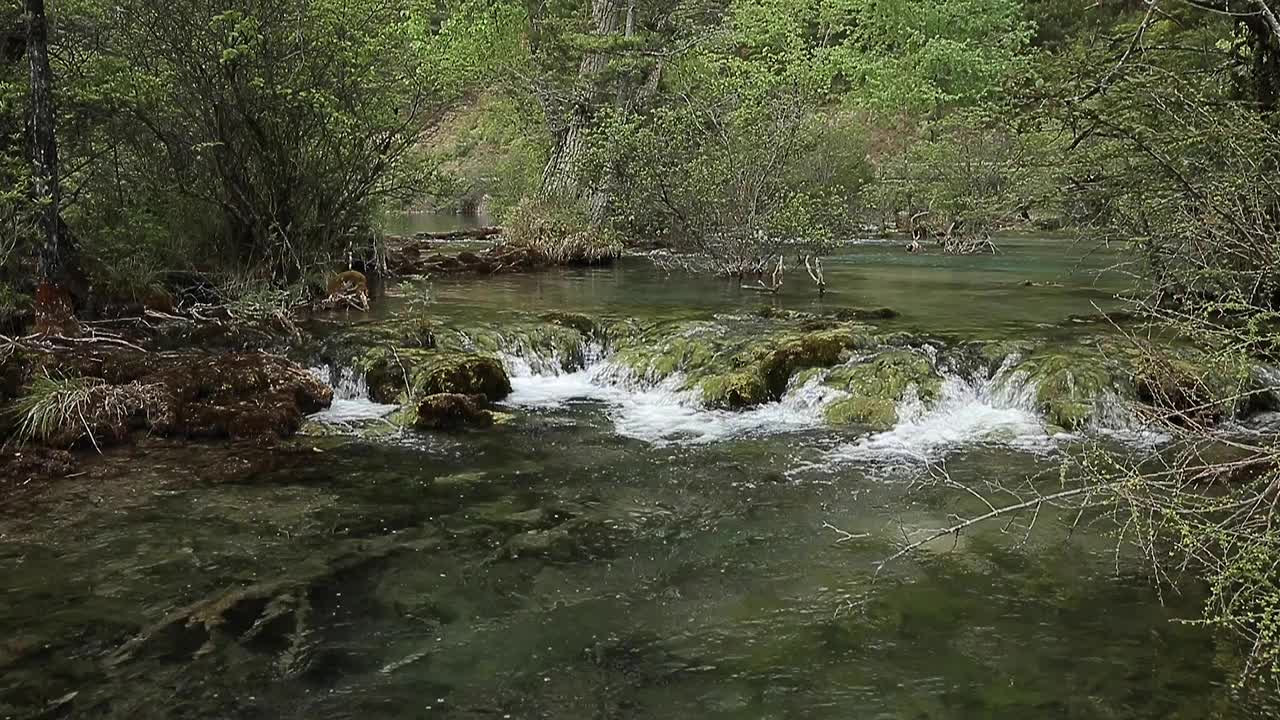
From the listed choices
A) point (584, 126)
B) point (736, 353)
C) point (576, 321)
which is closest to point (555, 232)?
point (584, 126)

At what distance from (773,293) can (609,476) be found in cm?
1048

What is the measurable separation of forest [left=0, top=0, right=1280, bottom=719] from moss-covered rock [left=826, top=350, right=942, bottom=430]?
0.18ft

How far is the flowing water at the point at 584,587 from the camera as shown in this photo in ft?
15.7

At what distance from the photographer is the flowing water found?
15.7ft

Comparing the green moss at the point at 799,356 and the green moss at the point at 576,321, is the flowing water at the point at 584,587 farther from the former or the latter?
the green moss at the point at 576,321

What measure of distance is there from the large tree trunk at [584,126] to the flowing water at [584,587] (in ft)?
44.6

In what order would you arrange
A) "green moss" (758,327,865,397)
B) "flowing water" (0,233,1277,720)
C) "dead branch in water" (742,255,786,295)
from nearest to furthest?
"flowing water" (0,233,1277,720), "green moss" (758,327,865,397), "dead branch in water" (742,255,786,295)

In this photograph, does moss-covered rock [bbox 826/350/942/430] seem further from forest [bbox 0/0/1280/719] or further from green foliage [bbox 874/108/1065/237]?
green foliage [bbox 874/108/1065/237]

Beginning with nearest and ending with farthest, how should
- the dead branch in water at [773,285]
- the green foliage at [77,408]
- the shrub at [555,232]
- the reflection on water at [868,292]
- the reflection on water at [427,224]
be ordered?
the green foliage at [77,408]
the reflection on water at [868,292]
the dead branch in water at [773,285]
the shrub at [555,232]
the reflection on water at [427,224]

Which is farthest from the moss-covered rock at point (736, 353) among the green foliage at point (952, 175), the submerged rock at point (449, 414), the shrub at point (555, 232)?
the green foliage at point (952, 175)

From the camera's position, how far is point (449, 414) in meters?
10.3

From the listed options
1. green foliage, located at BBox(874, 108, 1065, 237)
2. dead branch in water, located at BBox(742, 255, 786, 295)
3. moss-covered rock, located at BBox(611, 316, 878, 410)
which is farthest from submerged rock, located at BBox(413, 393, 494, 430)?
green foliage, located at BBox(874, 108, 1065, 237)

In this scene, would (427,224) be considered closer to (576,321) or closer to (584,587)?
(576,321)

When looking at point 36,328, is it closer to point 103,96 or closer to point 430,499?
point 103,96
